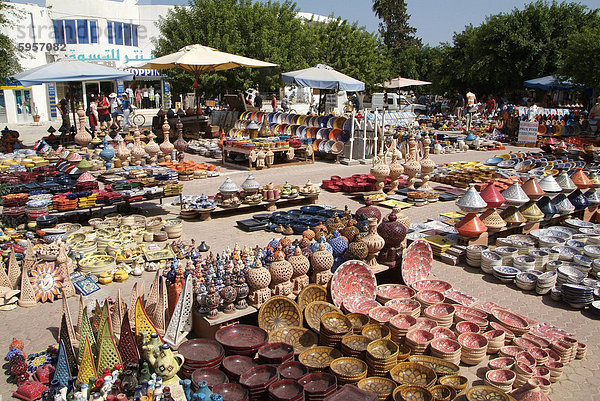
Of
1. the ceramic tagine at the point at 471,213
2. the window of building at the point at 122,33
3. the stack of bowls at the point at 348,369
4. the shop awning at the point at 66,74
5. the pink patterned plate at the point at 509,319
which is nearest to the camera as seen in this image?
the stack of bowls at the point at 348,369

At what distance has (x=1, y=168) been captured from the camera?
34.9 ft

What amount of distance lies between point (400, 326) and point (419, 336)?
0.67 ft

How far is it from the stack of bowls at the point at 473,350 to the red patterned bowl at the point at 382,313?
68 cm

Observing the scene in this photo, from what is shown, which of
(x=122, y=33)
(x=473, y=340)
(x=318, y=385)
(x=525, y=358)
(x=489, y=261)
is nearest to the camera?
(x=318, y=385)

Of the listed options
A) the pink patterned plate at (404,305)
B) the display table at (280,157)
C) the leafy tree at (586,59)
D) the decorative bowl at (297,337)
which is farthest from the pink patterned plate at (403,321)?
the leafy tree at (586,59)

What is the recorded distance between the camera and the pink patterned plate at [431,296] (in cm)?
541

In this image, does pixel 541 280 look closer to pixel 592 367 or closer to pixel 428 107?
pixel 592 367

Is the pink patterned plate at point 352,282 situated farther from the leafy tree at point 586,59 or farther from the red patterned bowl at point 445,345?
the leafy tree at point 586,59

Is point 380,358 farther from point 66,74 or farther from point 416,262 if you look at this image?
point 66,74

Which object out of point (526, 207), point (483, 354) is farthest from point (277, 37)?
point (483, 354)

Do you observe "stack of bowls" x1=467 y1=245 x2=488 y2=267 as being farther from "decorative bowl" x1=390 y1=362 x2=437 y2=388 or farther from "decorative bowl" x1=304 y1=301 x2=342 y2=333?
"decorative bowl" x1=390 y1=362 x2=437 y2=388

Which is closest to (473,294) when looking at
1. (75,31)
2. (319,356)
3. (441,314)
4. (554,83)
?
(441,314)

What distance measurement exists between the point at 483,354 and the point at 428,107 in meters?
30.1

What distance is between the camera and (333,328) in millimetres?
4441
